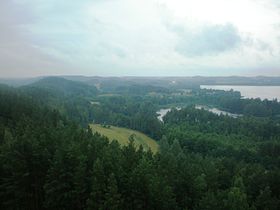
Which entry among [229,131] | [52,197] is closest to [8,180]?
[52,197]

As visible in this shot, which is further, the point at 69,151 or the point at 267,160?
the point at 267,160

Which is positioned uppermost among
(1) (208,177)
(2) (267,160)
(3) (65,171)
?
(3) (65,171)

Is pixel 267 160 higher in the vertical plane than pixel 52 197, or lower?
lower

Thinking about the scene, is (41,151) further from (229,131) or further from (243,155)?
(229,131)

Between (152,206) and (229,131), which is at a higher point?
(152,206)

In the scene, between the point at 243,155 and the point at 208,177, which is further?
the point at 243,155

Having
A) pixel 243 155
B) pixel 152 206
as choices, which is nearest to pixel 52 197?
pixel 152 206

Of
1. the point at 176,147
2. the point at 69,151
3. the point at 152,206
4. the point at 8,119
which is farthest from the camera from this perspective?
the point at 176,147

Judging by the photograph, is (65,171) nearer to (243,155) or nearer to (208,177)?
(208,177)

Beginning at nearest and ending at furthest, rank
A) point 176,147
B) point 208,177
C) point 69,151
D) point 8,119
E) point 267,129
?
point 69,151 < point 208,177 < point 8,119 < point 176,147 < point 267,129
